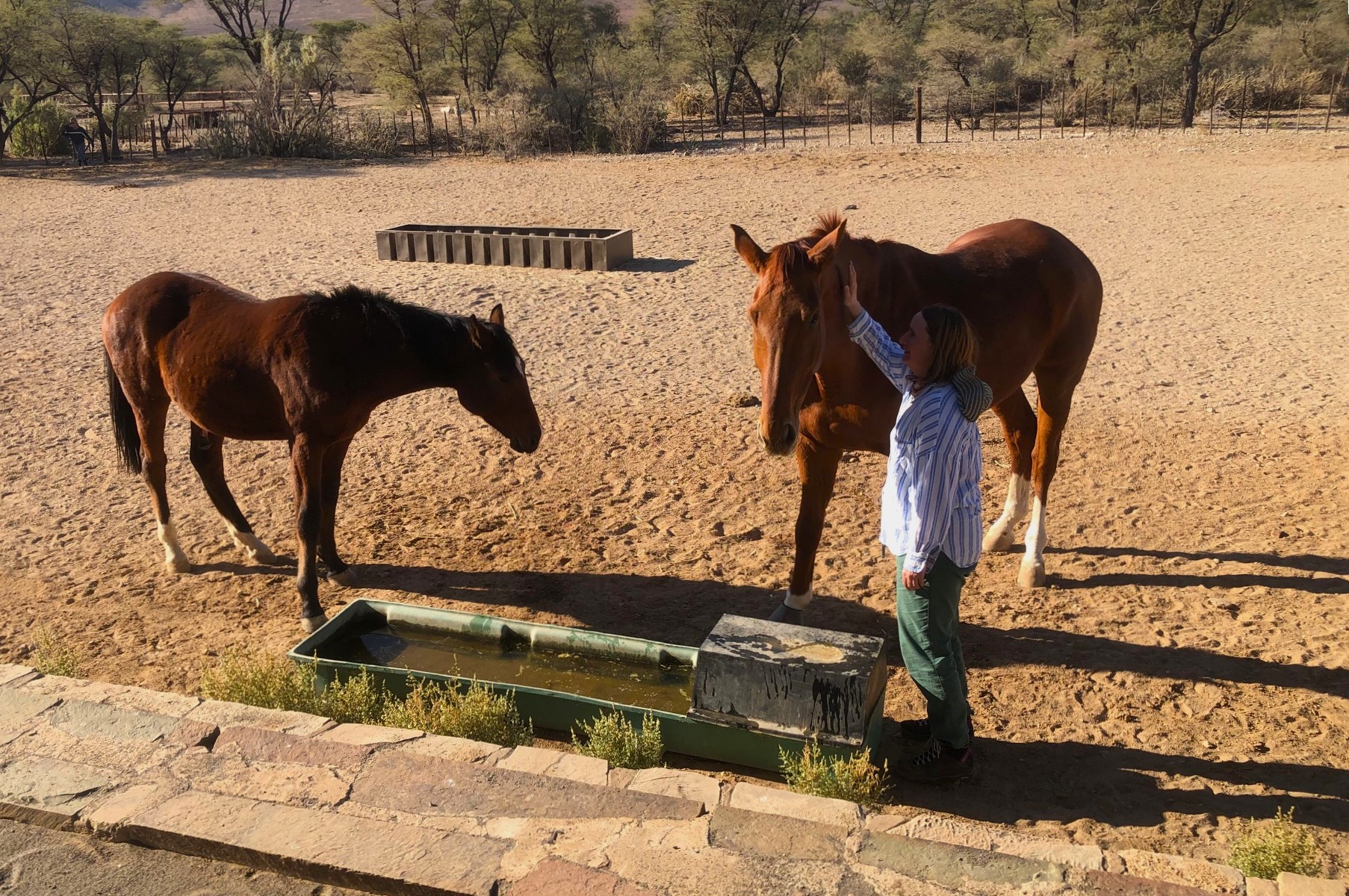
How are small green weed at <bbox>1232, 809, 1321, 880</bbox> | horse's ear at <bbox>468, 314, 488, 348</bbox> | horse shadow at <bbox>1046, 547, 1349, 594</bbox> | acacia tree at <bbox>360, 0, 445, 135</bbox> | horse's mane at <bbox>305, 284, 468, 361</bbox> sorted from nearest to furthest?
small green weed at <bbox>1232, 809, 1321, 880</bbox>
horse's ear at <bbox>468, 314, 488, 348</bbox>
horse's mane at <bbox>305, 284, 468, 361</bbox>
horse shadow at <bbox>1046, 547, 1349, 594</bbox>
acacia tree at <bbox>360, 0, 445, 135</bbox>

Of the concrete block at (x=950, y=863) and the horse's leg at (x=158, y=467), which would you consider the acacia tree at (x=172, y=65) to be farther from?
the concrete block at (x=950, y=863)

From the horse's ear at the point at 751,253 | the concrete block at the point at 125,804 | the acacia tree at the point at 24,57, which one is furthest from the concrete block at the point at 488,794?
the acacia tree at the point at 24,57

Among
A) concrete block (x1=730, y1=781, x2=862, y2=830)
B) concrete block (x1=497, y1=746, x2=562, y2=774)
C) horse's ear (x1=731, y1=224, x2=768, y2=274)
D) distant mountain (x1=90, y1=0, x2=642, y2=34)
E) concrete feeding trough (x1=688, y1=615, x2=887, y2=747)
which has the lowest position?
concrete block (x1=730, y1=781, x2=862, y2=830)

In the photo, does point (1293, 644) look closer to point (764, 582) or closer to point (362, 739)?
point (764, 582)

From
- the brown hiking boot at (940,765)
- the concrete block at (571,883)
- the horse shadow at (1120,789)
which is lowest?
the horse shadow at (1120,789)

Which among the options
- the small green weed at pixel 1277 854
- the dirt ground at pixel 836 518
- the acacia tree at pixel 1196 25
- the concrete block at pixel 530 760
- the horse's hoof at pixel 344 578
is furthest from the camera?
the acacia tree at pixel 1196 25

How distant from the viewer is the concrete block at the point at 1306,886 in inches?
106

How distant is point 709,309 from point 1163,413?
180 inches

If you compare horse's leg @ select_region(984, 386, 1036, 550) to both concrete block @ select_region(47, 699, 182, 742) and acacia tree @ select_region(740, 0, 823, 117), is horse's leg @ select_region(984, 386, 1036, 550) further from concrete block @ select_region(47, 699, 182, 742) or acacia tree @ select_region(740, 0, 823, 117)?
acacia tree @ select_region(740, 0, 823, 117)

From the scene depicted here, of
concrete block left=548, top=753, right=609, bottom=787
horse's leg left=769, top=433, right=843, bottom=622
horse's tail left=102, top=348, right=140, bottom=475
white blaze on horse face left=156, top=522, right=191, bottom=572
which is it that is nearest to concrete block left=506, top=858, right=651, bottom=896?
concrete block left=548, top=753, right=609, bottom=787

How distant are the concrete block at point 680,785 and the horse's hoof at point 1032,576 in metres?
2.47

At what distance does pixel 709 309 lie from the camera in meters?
10.5

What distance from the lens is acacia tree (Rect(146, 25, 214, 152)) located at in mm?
27797

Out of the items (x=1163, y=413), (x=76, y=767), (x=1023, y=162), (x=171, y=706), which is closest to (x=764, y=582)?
(x=171, y=706)
